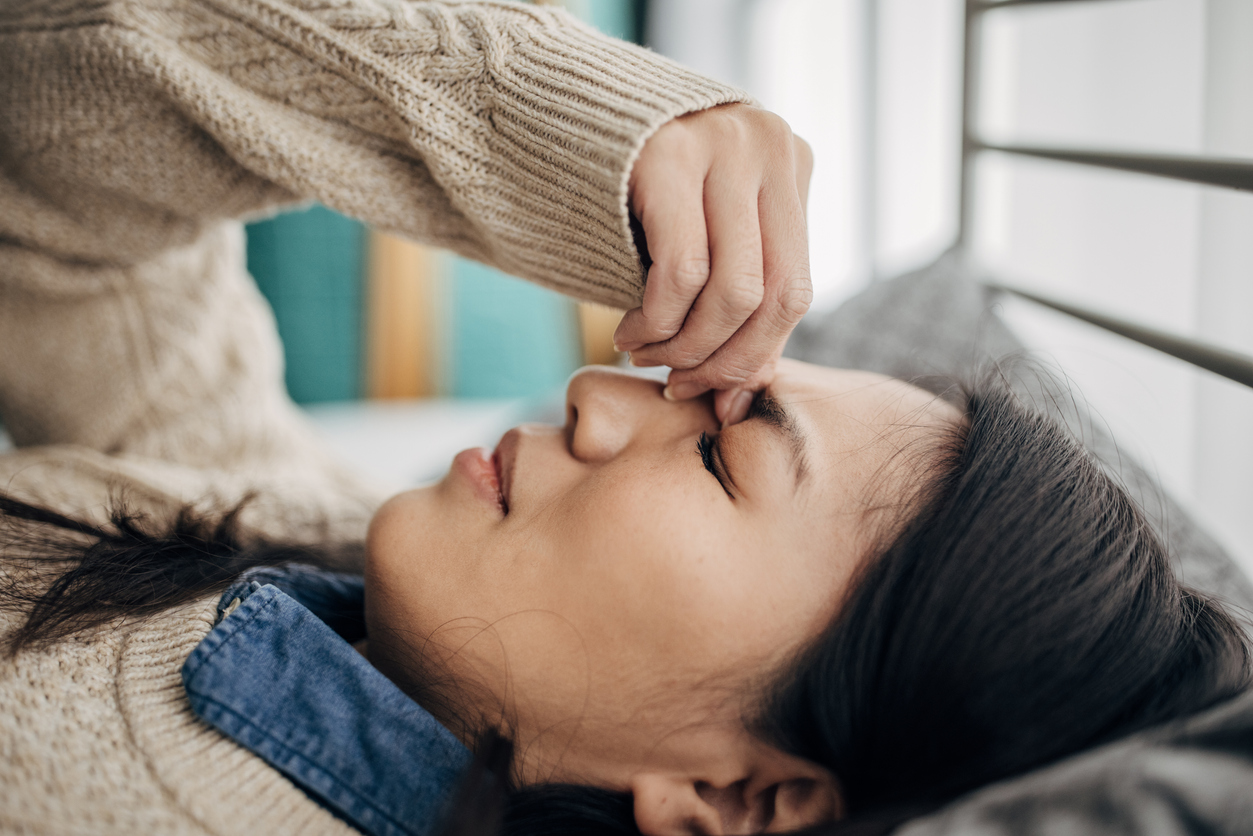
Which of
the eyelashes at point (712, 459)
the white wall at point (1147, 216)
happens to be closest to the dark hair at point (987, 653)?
the eyelashes at point (712, 459)

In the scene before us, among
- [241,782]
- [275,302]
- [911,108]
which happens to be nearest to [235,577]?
[241,782]

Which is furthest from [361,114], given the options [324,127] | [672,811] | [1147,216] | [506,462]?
[1147,216]

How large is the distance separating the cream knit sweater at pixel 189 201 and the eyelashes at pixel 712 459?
6.1 inches

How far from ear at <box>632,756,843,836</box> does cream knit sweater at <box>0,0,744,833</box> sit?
0.28 metres

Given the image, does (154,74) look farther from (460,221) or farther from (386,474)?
(386,474)

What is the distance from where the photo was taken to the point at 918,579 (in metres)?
0.64

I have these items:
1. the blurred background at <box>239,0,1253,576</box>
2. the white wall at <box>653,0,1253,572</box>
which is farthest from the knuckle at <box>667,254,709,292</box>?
the blurred background at <box>239,0,1253,576</box>

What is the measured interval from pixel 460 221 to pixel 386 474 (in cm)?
155

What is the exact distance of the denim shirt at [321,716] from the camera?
624 millimetres

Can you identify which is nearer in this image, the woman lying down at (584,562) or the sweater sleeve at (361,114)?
the woman lying down at (584,562)

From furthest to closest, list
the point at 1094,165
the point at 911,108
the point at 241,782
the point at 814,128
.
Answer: the point at 814,128, the point at 911,108, the point at 1094,165, the point at 241,782

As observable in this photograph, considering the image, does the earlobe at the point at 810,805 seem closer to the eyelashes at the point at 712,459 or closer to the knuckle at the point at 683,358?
the eyelashes at the point at 712,459

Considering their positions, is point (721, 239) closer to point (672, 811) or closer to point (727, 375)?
point (727, 375)

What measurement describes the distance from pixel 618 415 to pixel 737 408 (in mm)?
117
